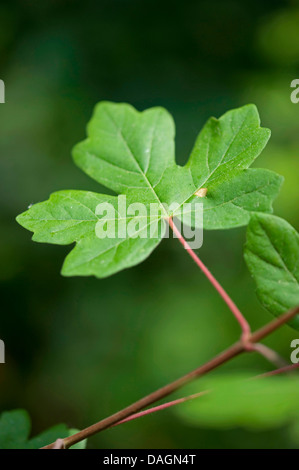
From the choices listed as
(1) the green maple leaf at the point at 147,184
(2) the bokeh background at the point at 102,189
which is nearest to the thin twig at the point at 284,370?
(1) the green maple leaf at the point at 147,184

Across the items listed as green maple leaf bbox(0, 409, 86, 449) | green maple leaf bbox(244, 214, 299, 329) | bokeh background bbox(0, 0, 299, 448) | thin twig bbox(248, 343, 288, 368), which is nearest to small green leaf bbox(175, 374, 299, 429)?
thin twig bbox(248, 343, 288, 368)

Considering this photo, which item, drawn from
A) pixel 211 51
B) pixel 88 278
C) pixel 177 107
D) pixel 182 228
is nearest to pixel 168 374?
pixel 88 278

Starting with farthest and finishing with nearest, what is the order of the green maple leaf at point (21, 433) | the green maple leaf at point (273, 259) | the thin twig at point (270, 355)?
the green maple leaf at point (21, 433)
the green maple leaf at point (273, 259)
the thin twig at point (270, 355)

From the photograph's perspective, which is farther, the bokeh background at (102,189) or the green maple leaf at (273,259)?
the bokeh background at (102,189)

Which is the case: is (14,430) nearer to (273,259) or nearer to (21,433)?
(21,433)

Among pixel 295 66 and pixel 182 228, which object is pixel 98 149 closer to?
pixel 182 228

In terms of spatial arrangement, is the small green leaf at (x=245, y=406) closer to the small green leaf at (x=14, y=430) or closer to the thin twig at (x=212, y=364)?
the thin twig at (x=212, y=364)

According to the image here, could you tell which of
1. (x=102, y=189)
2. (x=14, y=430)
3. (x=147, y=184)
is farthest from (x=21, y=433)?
(x=102, y=189)
